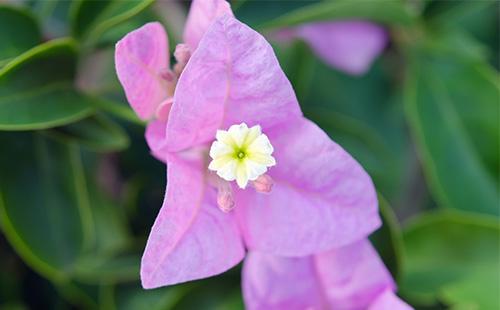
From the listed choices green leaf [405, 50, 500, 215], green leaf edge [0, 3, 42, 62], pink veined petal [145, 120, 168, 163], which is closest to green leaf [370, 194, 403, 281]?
green leaf [405, 50, 500, 215]

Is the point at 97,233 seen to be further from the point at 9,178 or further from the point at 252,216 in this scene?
the point at 252,216

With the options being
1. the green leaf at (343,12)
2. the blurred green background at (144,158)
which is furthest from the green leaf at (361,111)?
the green leaf at (343,12)

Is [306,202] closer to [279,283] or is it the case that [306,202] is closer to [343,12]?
[279,283]

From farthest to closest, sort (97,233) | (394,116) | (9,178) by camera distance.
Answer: (394,116)
(97,233)
(9,178)

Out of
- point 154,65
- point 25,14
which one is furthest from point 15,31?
point 154,65

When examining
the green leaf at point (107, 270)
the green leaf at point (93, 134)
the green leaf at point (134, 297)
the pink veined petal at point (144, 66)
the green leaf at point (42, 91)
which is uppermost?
the pink veined petal at point (144, 66)

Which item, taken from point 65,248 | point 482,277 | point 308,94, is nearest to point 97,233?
point 65,248

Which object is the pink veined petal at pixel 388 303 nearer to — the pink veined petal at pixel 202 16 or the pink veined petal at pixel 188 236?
the pink veined petal at pixel 188 236

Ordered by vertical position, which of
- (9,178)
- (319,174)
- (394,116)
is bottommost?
(394,116)
